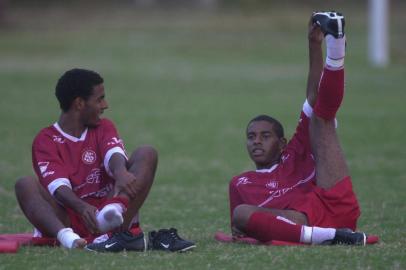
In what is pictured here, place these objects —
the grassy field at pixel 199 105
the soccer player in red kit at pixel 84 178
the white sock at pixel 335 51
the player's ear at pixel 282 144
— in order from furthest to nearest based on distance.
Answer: the player's ear at pixel 282 144, the white sock at pixel 335 51, the soccer player in red kit at pixel 84 178, the grassy field at pixel 199 105

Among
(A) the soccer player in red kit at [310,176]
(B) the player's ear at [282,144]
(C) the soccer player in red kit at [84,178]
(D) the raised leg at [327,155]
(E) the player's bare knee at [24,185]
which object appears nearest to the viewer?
(C) the soccer player in red kit at [84,178]

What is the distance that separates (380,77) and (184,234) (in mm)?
22629

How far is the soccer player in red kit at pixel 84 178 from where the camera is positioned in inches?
296

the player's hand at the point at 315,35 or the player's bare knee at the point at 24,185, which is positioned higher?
the player's hand at the point at 315,35

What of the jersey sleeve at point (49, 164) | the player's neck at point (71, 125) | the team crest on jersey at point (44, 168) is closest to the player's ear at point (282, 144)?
the player's neck at point (71, 125)

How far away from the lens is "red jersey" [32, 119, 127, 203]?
26.3ft

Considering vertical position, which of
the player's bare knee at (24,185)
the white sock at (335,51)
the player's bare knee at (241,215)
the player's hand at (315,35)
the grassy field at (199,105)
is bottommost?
the grassy field at (199,105)

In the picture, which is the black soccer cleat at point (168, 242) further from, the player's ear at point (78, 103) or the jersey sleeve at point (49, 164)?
the player's ear at point (78, 103)

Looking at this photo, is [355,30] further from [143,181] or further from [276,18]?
[143,181]

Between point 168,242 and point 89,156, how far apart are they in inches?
44.8

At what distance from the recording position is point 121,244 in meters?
7.45

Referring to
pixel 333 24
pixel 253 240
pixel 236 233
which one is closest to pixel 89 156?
pixel 236 233

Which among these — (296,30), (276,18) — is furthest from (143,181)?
(276,18)

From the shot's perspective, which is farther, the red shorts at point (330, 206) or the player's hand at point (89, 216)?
the red shorts at point (330, 206)
